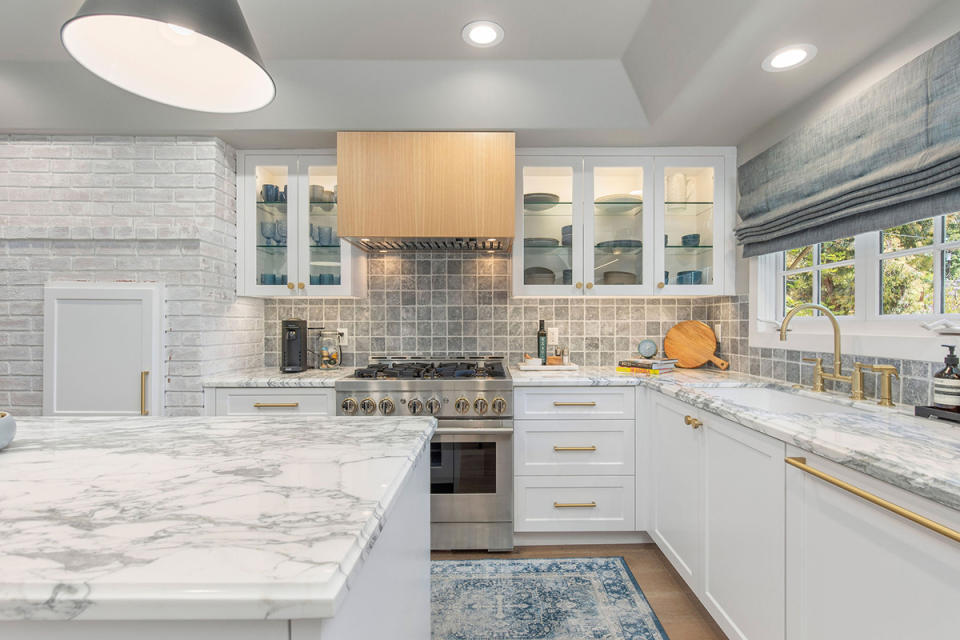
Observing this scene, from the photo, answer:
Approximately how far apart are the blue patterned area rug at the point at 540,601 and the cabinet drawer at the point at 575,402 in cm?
72

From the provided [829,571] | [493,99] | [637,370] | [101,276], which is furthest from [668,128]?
[101,276]

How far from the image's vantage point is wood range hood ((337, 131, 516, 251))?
2418mm

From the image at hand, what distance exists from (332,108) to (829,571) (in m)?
2.65

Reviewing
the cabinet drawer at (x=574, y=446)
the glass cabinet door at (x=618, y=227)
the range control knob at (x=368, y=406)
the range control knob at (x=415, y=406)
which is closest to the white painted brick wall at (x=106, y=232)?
the range control knob at (x=368, y=406)

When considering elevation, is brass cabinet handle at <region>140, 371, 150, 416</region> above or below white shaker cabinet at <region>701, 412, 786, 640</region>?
above

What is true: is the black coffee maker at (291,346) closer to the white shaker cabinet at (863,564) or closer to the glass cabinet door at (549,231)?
the glass cabinet door at (549,231)

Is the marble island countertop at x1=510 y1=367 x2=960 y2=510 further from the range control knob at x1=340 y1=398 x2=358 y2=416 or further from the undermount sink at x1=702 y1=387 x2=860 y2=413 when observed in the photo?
the range control knob at x1=340 y1=398 x2=358 y2=416

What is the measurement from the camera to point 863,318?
6.20ft

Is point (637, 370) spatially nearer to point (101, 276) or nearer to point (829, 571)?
point (829, 571)

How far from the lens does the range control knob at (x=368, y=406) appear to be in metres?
2.36

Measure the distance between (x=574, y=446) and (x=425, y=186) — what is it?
1.57 meters

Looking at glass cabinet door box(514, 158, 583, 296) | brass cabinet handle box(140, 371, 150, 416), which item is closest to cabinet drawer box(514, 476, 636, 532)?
glass cabinet door box(514, 158, 583, 296)

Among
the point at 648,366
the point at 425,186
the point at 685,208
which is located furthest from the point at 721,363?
the point at 425,186

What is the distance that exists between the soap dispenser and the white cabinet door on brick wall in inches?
126
